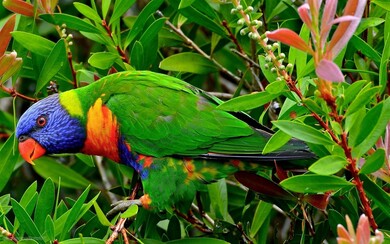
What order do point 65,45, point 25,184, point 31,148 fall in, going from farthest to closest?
point 25,184 < point 31,148 < point 65,45

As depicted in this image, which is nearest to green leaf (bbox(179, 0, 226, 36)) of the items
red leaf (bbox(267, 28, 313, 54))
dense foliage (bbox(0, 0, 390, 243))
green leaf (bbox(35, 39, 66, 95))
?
dense foliage (bbox(0, 0, 390, 243))

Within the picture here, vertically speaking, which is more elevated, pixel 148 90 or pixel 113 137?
pixel 148 90

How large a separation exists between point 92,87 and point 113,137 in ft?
0.59

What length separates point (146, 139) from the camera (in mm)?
2072

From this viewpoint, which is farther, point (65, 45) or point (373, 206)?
point (65, 45)

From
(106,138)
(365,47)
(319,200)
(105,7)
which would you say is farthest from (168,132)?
(365,47)

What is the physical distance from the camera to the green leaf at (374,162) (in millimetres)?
1340

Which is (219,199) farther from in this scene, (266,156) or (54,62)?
(54,62)

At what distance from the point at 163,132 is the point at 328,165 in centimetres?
82

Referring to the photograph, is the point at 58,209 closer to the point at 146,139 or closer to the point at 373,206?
the point at 146,139

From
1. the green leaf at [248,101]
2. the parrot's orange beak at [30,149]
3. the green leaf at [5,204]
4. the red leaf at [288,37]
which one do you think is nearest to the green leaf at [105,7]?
the parrot's orange beak at [30,149]

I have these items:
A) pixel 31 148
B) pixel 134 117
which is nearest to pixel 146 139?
pixel 134 117

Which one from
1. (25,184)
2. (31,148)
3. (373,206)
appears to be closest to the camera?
(373,206)

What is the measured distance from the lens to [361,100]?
1.34m
